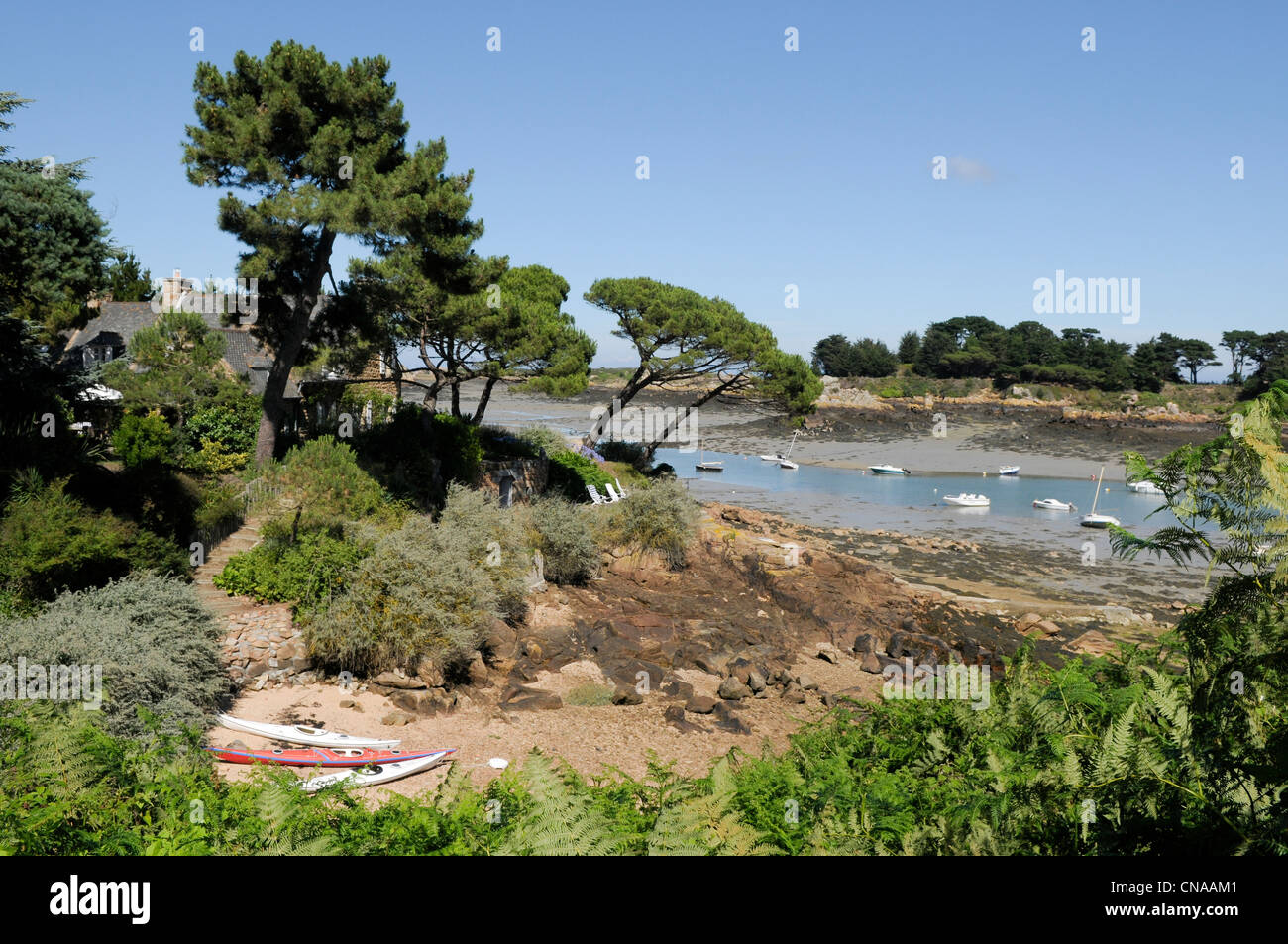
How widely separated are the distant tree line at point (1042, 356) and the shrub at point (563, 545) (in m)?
94.0

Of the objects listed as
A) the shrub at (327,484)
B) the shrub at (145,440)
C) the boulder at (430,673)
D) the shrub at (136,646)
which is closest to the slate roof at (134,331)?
the shrub at (145,440)

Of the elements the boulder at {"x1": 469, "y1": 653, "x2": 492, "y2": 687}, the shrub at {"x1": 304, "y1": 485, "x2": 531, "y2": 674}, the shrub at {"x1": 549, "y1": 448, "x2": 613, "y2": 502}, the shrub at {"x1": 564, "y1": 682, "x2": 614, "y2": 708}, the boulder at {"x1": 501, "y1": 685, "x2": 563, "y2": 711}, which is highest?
the shrub at {"x1": 549, "y1": 448, "x2": 613, "y2": 502}

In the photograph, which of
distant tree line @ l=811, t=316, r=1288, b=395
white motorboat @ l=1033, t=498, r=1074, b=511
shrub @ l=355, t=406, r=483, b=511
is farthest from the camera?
distant tree line @ l=811, t=316, r=1288, b=395

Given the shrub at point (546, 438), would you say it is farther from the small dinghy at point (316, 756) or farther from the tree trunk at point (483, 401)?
the small dinghy at point (316, 756)

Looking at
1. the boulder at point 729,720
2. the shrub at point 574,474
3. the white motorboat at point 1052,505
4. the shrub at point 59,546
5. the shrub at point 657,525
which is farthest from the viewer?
the white motorboat at point 1052,505

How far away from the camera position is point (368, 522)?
17031 mm

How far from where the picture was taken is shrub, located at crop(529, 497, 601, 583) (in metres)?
21.2

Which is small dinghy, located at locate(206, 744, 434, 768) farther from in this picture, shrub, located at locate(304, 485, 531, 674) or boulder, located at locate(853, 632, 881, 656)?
boulder, located at locate(853, 632, 881, 656)

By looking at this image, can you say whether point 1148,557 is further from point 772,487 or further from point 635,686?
point 635,686

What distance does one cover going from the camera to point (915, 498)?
160 ft

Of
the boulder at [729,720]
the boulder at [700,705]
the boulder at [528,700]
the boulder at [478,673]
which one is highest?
the boulder at [478,673]

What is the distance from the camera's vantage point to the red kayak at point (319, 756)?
988 cm

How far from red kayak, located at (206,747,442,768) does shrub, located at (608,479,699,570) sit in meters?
13.5

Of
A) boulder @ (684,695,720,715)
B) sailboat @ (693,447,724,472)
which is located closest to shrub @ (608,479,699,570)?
boulder @ (684,695,720,715)
